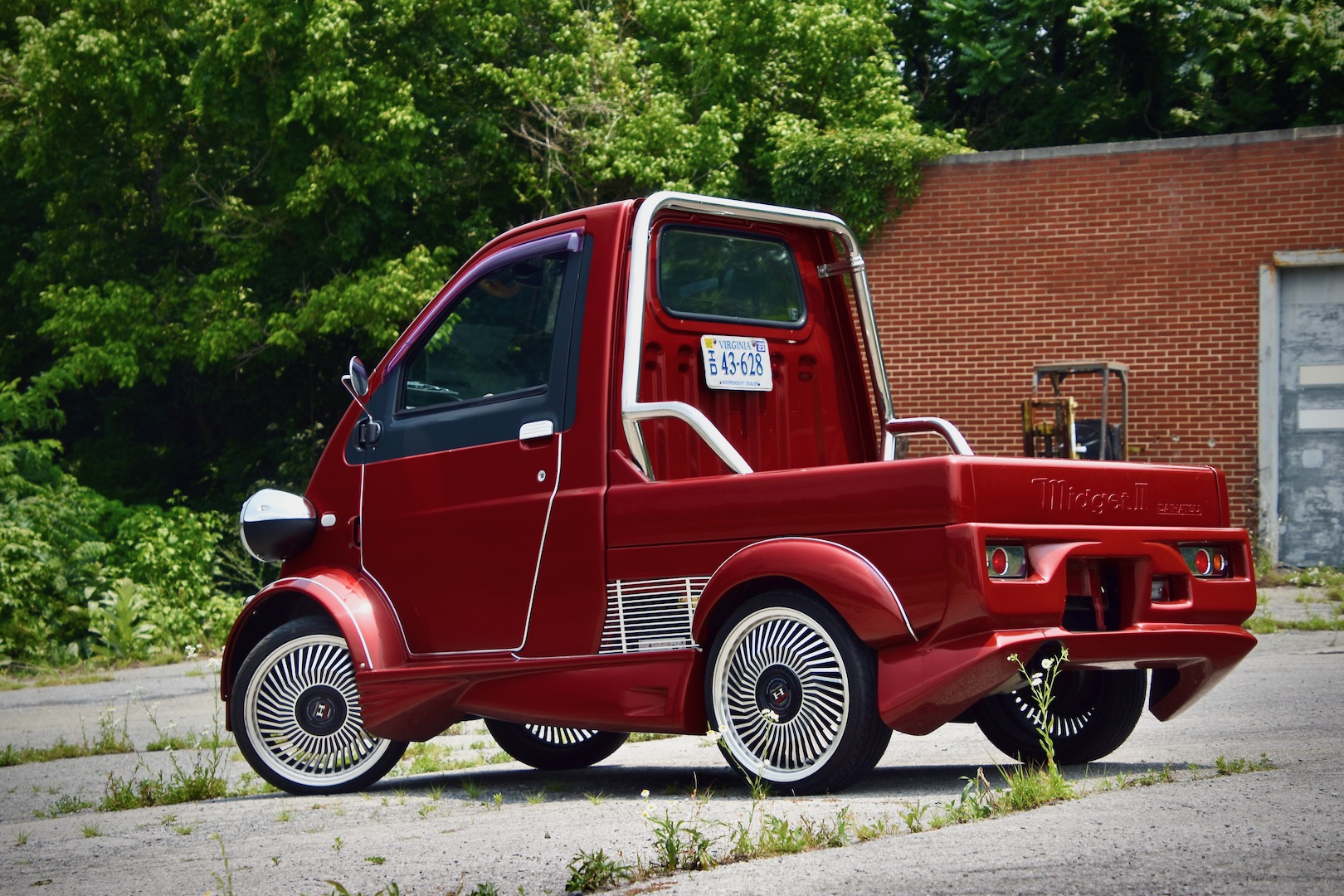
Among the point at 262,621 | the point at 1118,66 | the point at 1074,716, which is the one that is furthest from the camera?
the point at 1118,66

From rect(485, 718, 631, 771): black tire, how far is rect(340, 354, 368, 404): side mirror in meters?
1.65

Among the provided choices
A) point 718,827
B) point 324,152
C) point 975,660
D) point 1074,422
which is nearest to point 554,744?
point 718,827

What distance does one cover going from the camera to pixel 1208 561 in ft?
19.5

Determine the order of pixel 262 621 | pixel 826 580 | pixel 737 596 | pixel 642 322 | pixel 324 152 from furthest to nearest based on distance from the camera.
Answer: pixel 324 152, pixel 262 621, pixel 642 322, pixel 737 596, pixel 826 580

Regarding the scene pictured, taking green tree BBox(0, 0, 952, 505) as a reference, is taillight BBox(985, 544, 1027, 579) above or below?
below

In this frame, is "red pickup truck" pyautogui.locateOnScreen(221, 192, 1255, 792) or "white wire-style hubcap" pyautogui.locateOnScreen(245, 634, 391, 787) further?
"white wire-style hubcap" pyautogui.locateOnScreen(245, 634, 391, 787)

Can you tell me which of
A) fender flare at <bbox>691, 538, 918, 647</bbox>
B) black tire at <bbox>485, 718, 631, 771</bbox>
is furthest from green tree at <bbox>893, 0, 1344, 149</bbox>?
fender flare at <bbox>691, 538, 918, 647</bbox>

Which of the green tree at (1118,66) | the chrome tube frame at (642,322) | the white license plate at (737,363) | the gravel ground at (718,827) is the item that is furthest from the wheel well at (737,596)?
the green tree at (1118,66)

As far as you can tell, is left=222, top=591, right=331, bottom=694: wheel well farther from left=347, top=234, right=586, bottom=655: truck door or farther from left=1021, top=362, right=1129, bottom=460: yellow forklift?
left=1021, top=362, right=1129, bottom=460: yellow forklift

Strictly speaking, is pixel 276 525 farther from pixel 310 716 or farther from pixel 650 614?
pixel 650 614

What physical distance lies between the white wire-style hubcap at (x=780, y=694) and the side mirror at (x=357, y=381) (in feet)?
7.40

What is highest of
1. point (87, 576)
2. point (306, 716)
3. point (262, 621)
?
point (262, 621)

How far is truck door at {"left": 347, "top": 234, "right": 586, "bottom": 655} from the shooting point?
6.30m

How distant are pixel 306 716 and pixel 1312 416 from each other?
13634mm
